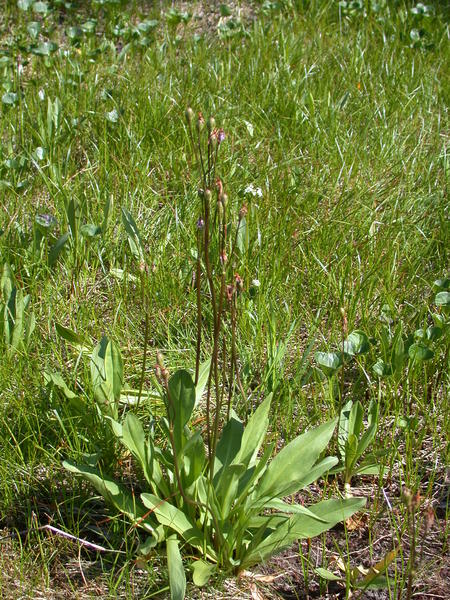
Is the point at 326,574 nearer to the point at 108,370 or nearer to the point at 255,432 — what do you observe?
the point at 255,432

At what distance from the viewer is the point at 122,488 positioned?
2.18 meters

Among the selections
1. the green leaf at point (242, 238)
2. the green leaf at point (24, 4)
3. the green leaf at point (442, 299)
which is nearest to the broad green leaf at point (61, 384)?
the green leaf at point (242, 238)

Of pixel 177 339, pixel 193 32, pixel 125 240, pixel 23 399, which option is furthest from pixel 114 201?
pixel 193 32

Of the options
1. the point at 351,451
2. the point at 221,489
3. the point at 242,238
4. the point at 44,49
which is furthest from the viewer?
the point at 44,49

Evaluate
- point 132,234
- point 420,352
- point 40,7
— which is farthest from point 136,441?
point 40,7

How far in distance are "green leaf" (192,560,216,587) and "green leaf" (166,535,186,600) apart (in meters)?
0.06

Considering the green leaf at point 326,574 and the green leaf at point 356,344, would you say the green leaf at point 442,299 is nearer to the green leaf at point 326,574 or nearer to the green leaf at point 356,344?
the green leaf at point 356,344

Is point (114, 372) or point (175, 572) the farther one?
point (114, 372)

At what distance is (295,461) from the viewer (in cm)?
213

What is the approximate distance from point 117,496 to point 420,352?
1.08 meters

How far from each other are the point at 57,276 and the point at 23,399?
2.56ft

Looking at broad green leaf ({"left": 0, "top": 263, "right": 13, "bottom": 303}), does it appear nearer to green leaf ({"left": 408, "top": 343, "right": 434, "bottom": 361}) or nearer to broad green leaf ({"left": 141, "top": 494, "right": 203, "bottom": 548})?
broad green leaf ({"left": 141, "top": 494, "right": 203, "bottom": 548})

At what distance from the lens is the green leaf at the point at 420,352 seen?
253cm

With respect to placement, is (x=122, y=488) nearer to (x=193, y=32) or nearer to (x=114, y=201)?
(x=114, y=201)
